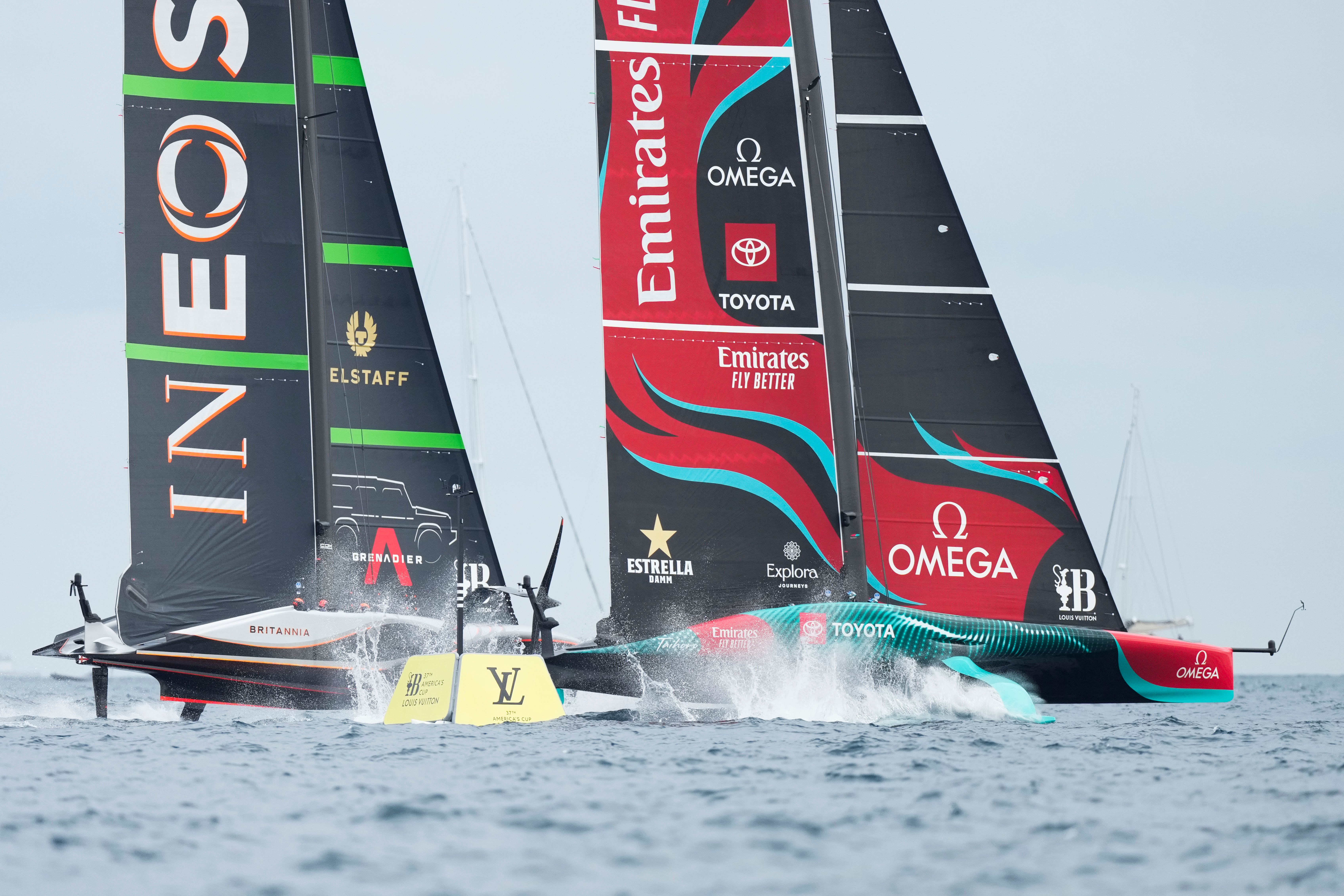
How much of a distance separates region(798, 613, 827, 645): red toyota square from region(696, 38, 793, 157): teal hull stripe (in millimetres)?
5704

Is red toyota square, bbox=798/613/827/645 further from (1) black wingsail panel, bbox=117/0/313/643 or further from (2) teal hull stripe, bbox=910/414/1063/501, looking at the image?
(1) black wingsail panel, bbox=117/0/313/643

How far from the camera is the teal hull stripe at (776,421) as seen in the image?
18938 mm

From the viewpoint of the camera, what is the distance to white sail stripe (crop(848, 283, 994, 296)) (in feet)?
62.9

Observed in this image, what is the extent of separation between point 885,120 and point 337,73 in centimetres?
1010

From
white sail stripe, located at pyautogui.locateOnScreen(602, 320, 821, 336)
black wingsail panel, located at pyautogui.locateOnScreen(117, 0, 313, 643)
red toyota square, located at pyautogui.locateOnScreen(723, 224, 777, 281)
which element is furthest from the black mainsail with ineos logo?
red toyota square, located at pyautogui.locateOnScreen(723, 224, 777, 281)

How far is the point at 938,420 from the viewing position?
19031mm

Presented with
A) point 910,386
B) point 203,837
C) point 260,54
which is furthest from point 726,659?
point 260,54

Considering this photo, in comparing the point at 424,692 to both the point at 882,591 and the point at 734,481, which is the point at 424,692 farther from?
the point at 882,591

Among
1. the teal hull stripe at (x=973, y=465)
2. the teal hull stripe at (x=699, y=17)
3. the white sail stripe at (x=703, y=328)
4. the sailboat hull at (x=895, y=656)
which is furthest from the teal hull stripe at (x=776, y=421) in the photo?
the teal hull stripe at (x=699, y=17)

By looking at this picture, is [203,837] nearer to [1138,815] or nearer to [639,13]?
[1138,815]

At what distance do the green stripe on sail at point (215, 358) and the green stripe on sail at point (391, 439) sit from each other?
3.28 metres

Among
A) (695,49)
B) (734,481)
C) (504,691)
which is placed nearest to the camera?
(504,691)

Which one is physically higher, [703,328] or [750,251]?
[750,251]

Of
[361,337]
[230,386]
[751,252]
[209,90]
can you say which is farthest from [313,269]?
[751,252]
